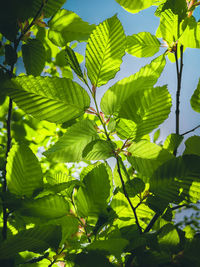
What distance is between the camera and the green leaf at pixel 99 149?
417mm

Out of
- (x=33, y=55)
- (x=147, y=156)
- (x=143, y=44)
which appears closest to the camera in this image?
(x=147, y=156)

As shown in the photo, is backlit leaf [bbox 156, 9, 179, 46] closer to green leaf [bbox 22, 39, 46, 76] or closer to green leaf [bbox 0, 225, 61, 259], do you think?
green leaf [bbox 22, 39, 46, 76]

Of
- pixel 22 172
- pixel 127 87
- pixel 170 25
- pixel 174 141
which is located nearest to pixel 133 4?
pixel 170 25

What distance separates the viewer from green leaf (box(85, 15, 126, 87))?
42 cm

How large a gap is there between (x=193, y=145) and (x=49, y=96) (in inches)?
12.8

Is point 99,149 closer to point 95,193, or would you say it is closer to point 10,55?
point 95,193

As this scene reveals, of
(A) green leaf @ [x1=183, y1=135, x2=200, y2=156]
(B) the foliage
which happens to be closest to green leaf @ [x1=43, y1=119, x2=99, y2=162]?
(B) the foliage

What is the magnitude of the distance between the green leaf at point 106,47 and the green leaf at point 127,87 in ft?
0.13

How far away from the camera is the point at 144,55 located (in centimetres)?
69

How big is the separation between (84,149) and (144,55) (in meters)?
0.43

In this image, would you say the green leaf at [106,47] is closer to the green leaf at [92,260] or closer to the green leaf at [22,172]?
the green leaf at [22,172]

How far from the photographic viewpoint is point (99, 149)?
0.44 meters

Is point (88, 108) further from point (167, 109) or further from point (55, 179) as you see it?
point (55, 179)

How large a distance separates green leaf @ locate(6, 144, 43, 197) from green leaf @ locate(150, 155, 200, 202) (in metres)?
0.23
